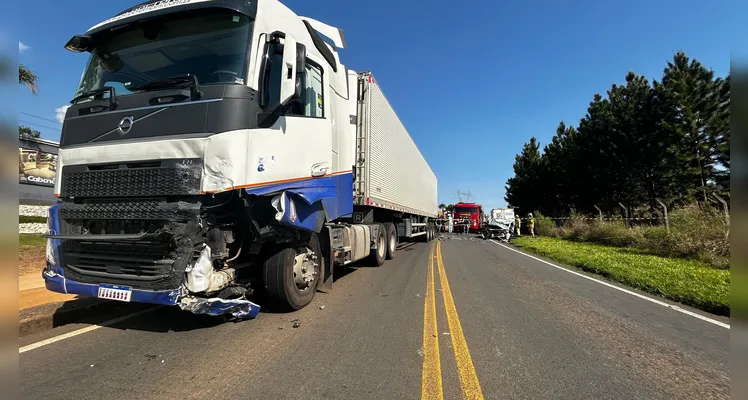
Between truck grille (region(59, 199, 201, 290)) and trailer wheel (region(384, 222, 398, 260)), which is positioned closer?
truck grille (region(59, 199, 201, 290))

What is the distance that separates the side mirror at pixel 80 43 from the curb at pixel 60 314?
11.1 ft

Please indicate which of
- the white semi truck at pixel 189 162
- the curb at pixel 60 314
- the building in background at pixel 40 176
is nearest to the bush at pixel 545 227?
the white semi truck at pixel 189 162

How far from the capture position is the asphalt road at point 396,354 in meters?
3.29

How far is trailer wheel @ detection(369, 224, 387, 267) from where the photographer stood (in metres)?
10.8

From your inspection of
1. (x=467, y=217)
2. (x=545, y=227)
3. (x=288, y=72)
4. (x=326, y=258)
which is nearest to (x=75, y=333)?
(x=326, y=258)

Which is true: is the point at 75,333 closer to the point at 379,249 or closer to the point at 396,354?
the point at 396,354

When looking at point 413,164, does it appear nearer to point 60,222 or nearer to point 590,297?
point 590,297

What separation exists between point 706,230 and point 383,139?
1042 centimetres

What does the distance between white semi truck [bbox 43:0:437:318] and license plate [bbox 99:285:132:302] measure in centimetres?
1

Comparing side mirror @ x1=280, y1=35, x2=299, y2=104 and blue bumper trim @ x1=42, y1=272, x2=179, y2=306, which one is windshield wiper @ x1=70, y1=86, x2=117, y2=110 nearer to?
side mirror @ x1=280, y1=35, x2=299, y2=104

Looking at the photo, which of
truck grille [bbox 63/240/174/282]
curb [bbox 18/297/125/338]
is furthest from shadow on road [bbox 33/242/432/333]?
truck grille [bbox 63/240/174/282]

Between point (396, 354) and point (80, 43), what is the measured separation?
554 cm

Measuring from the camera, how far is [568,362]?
397 centimetres

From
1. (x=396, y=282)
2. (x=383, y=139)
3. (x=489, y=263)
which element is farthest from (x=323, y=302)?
(x=489, y=263)
